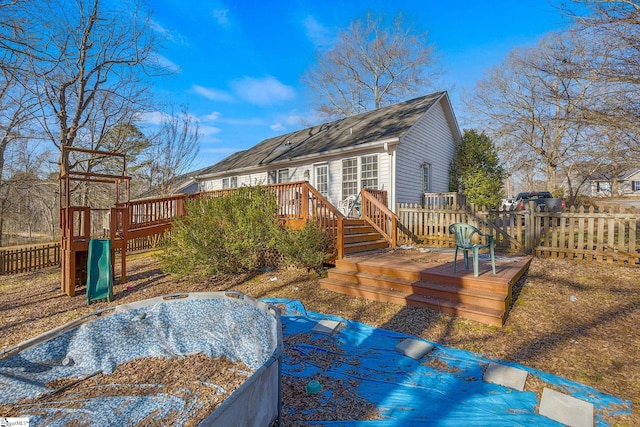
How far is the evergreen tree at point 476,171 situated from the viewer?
1283 centimetres

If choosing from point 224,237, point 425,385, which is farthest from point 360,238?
point 425,385

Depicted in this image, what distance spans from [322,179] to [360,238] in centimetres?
534

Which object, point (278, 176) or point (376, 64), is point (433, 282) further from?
point (376, 64)

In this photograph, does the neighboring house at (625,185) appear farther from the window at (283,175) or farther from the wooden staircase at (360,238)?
the wooden staircase at (360,238)

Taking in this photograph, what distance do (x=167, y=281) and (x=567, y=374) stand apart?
296 inches

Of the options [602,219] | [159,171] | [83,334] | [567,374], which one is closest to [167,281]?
[83,334]

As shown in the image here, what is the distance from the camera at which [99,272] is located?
636 cm

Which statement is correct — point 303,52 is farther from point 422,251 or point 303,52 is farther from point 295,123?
point 422,251

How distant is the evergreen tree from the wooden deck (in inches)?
280

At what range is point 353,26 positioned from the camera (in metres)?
25.6

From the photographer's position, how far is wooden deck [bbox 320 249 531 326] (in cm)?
430

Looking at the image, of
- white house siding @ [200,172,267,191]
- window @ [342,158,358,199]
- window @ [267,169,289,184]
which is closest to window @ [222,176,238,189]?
white house siding @ [200,172,267,191]

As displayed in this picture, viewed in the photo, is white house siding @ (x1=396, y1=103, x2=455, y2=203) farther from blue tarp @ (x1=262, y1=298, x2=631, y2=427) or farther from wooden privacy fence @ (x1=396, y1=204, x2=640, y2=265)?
blue tarp @ (x1=262, y1=298, x2=631, y2=427)

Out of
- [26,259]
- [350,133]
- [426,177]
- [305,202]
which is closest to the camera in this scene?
[305,202]
